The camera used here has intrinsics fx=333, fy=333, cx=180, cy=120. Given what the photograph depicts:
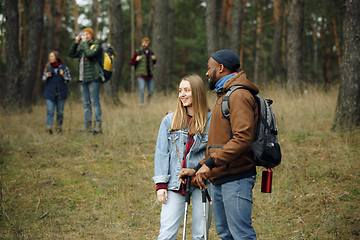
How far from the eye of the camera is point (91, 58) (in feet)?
24.7

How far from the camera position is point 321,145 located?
6.42 metres

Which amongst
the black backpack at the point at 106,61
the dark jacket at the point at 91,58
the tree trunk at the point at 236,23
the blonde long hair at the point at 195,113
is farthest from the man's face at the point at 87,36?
the tree trunk at the point at 236,23

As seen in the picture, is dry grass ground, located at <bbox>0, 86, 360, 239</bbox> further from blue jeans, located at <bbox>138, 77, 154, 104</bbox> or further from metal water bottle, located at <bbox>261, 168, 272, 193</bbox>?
blue jeans, located at <bbox>138, 77, 154, 104</bbox>

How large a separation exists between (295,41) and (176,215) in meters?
10.1

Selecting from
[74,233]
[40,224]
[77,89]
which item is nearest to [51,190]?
[40,224]

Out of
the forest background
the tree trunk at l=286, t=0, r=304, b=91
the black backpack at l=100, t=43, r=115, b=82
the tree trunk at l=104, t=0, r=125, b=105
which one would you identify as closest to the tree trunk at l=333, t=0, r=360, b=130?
the forest background

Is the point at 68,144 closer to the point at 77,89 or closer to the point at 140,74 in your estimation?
the point at 140,74

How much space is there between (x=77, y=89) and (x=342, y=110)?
25.9 metres

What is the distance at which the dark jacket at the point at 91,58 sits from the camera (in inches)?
288

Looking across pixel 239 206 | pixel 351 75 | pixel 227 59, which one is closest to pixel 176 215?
pixel 239 206

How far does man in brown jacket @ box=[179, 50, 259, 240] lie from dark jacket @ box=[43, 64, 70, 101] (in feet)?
22.0

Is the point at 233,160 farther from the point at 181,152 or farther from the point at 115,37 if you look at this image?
the point at 115,37

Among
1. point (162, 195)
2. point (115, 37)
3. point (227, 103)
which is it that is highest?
point (115, 37)

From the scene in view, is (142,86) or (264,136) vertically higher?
(142,86)
